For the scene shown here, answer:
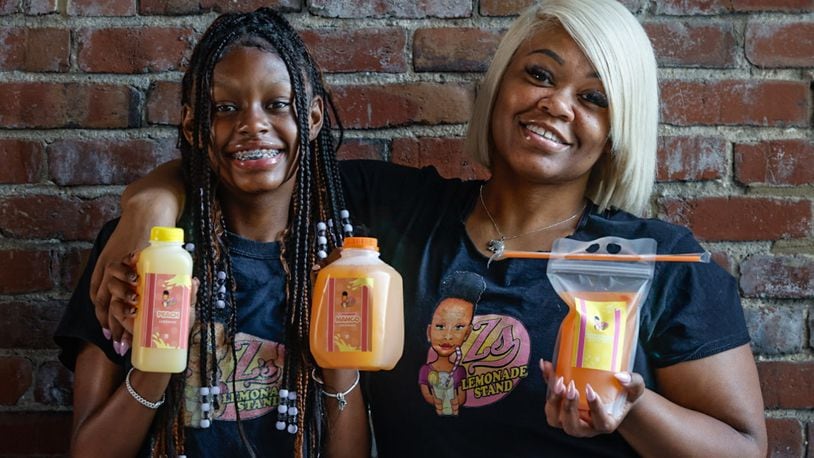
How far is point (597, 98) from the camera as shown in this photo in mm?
1509

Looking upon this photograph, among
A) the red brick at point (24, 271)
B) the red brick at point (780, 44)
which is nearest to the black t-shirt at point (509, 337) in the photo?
the red brick at point (780, 44)

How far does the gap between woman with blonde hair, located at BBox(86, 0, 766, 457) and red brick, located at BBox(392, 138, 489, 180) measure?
122 mm

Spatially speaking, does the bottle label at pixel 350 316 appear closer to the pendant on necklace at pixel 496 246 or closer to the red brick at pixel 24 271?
the pendant on necklace at pixel 496 246

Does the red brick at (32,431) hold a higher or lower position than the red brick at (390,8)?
lower

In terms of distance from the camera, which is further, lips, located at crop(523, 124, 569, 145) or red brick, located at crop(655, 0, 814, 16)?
red brick, located at crop(655, 0, 814, 16)

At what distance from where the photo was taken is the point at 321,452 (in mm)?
1533

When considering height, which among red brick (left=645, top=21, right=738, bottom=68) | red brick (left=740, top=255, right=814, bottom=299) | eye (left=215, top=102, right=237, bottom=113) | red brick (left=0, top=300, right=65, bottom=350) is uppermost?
red brick (left=645, top=21, right=738, bottom=68)

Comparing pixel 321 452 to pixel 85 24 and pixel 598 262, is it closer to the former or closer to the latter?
pixel 598 262

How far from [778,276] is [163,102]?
1190mm

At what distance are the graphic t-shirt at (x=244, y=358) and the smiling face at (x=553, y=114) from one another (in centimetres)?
44

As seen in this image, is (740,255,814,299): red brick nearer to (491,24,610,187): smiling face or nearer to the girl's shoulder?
the girl's shoulder

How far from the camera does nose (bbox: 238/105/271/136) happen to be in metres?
1.47

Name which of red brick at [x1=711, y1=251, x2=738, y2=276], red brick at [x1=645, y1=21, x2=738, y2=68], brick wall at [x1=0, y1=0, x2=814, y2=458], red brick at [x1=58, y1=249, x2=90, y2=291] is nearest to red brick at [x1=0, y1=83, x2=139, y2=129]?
brick wall at [x1=0, y1=0, x2=814, y2=458]

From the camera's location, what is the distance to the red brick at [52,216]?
179cm
